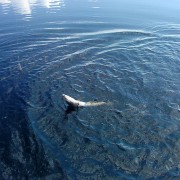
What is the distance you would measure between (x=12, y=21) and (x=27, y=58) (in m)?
12.7

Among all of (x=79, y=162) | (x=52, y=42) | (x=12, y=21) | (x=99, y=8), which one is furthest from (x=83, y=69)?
(x=99, y=8)

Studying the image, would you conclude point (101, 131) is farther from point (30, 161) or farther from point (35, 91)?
point (35, 91)

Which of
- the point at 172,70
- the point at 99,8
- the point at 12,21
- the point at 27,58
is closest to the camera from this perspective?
the point at 172,70

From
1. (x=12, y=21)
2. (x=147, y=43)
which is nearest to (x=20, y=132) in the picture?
(x=147, y=43)

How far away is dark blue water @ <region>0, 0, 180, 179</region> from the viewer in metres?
11.1

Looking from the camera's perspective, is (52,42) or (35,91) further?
(52,42)

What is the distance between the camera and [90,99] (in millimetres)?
15062

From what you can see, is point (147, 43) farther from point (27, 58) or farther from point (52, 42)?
point (27, 58)

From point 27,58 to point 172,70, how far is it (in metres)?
11.1

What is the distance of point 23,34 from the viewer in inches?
1035

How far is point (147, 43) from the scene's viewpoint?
2306 cm

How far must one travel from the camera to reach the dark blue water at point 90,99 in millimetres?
11109

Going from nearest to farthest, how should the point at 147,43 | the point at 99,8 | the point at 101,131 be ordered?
the point at 101,131, the point at 147,43, the point at 99,8

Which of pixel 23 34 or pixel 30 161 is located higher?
pixel 30 161
